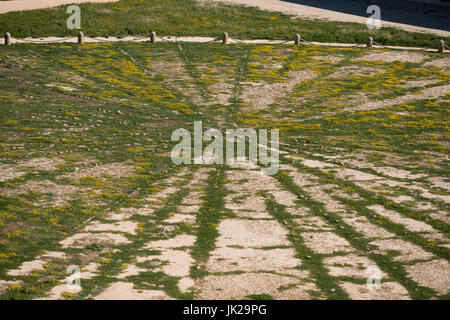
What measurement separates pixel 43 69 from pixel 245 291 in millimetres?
21091

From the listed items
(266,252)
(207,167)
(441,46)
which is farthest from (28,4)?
(266,252)

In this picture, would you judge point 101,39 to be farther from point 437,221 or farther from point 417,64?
point 437,221

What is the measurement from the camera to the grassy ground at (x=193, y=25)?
39.2 m

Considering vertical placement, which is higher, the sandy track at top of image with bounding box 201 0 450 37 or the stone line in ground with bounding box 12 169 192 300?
the sandy track at top of image with bounding box 201 0 450 37

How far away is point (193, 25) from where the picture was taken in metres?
41.9

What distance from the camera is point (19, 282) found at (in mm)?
13906

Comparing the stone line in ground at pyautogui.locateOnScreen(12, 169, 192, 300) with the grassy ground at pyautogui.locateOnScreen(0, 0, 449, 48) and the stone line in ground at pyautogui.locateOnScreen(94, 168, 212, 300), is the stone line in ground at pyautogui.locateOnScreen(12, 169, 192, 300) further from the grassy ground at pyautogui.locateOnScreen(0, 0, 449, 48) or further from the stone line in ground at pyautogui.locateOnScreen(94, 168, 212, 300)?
the grassy ground at pyautogui.locateOnScreen(0, 0, 449, 48)

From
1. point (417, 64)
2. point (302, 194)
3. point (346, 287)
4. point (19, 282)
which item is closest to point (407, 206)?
point (302, 194)
